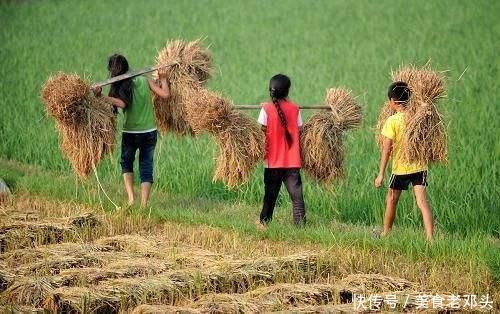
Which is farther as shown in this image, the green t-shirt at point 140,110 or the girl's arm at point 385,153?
the green t-shirt at point 140,110

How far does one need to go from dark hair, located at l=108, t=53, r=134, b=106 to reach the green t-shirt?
0.04m

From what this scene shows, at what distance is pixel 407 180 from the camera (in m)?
7.55

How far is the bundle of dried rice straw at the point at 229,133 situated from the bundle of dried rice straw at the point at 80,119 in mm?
764

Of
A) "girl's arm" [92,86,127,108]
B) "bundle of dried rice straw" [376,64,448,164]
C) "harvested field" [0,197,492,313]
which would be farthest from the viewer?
"girl's arm" [92,86,127,108]

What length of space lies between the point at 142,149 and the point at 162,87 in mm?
540

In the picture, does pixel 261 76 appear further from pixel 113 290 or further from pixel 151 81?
pixel 113 290

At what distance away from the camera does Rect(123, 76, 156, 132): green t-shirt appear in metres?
8.42

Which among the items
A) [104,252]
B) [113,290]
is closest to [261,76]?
[104,252]

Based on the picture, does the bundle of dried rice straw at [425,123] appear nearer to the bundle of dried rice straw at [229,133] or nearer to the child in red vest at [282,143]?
the child in red vest at [282,143]

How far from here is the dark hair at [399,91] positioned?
7.46 m

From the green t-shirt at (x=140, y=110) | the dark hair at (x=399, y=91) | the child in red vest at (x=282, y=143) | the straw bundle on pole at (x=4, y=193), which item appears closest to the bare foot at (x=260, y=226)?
the child in red vest at (x=282, y=143)

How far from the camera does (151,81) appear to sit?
8547 mm

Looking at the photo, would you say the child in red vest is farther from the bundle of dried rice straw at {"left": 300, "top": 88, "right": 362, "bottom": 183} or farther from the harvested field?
the harvested field

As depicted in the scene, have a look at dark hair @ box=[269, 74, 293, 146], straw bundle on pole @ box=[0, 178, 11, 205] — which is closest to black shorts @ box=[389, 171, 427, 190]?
dark hair @ box=[269, 74, 293, 146]
